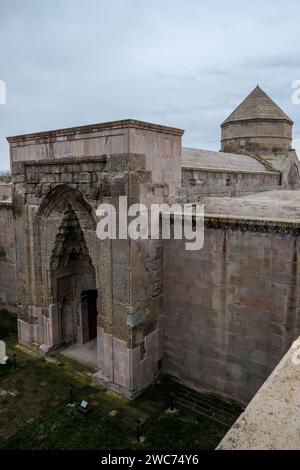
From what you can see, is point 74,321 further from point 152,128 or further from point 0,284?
point 152,128

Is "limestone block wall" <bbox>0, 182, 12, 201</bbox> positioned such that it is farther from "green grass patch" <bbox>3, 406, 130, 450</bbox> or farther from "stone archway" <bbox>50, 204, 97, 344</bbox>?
"green grass patch" <bbox>3, 406, 130, 450</bbox>

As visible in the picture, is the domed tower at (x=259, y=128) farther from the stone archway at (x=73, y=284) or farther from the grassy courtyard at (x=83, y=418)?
the grassy courtyard at (x=83, y=418)

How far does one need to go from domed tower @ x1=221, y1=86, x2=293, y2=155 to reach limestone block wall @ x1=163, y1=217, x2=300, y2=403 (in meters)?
14.4

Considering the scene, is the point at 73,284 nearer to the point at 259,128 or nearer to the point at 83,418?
the point at 83,418

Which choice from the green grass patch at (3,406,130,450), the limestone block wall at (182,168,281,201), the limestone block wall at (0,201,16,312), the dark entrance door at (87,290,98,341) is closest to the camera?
the green grass patch at (3,406,130,450)

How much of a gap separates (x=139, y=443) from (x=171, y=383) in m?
2.38

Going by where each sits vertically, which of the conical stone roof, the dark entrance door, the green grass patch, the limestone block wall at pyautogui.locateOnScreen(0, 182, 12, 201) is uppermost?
the conical stone roof

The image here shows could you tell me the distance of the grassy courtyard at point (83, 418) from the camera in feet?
24.9

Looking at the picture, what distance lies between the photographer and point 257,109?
21.4 meters

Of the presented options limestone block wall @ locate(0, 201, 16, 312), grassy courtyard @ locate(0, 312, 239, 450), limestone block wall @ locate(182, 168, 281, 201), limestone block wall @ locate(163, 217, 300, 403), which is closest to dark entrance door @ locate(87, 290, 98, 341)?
grassy courtyard @ locate(0, 312, 239, 450)

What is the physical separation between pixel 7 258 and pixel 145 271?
7553 mm

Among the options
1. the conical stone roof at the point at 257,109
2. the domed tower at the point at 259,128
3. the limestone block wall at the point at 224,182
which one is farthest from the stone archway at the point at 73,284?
the conical stone roof at the point at 257,109

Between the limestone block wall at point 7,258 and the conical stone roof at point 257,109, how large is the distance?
14.5 meters

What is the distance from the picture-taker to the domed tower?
21297 millimetres
